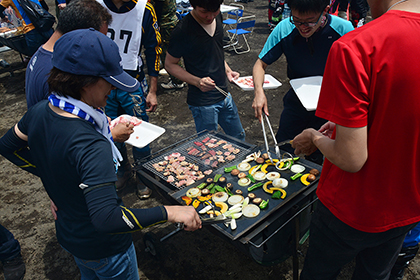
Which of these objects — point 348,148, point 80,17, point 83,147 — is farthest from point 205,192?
point 80,17

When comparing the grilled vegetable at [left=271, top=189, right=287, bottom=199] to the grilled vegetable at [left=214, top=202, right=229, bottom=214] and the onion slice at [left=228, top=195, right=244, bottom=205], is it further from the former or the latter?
the grilled vegetable at [left=214, top=202, right=229, bottom=214]

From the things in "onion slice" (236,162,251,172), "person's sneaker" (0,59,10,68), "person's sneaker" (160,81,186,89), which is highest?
"onion slice" (236,162,251,172)

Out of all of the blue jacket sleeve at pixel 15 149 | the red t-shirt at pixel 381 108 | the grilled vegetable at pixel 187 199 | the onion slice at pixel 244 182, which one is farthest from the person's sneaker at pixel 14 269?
the red t-shirt at pixel 381 108

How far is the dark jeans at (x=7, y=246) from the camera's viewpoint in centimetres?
327

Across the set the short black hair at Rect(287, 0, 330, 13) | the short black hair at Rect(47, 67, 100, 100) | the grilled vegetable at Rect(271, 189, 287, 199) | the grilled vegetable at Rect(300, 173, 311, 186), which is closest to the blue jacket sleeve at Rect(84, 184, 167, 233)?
the short black hair at Rect(47, 67, 100, 100)

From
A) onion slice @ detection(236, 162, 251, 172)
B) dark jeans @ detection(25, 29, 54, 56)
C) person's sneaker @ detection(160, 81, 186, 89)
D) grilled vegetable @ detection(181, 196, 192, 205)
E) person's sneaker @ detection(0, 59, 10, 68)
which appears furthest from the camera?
person's sneaker @ detection(0, 59, 10, 68)

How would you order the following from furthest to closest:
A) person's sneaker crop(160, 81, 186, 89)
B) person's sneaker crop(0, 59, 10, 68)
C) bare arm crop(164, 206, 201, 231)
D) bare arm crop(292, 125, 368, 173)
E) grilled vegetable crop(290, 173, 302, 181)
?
1. person's sneaker crop(0, 59, 10, 68)
2. person's sneaker crop(160, 81, 186, 89)
3. grilled vegetable crop(290, 173, 302, 181)
4. bare arm crop(164, 206, 201, 231)
5. bare arm crop(292, 125, 368, 173)

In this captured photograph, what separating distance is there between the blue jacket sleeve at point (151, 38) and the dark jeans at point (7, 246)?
2.71 m

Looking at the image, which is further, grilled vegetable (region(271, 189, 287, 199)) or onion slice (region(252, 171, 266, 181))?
onion slice (region(252, 171, 266, 181))

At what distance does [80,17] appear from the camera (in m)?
2.58

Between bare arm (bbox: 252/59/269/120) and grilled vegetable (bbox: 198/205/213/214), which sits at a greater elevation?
bare arm (bbox: 252/59/269/120)

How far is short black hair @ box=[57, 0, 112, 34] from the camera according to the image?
102 inches

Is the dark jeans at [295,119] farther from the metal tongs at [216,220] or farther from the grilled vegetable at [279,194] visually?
the metal tongs at [216,220]

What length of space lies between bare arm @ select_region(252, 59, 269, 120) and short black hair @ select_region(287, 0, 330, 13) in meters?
0.84
